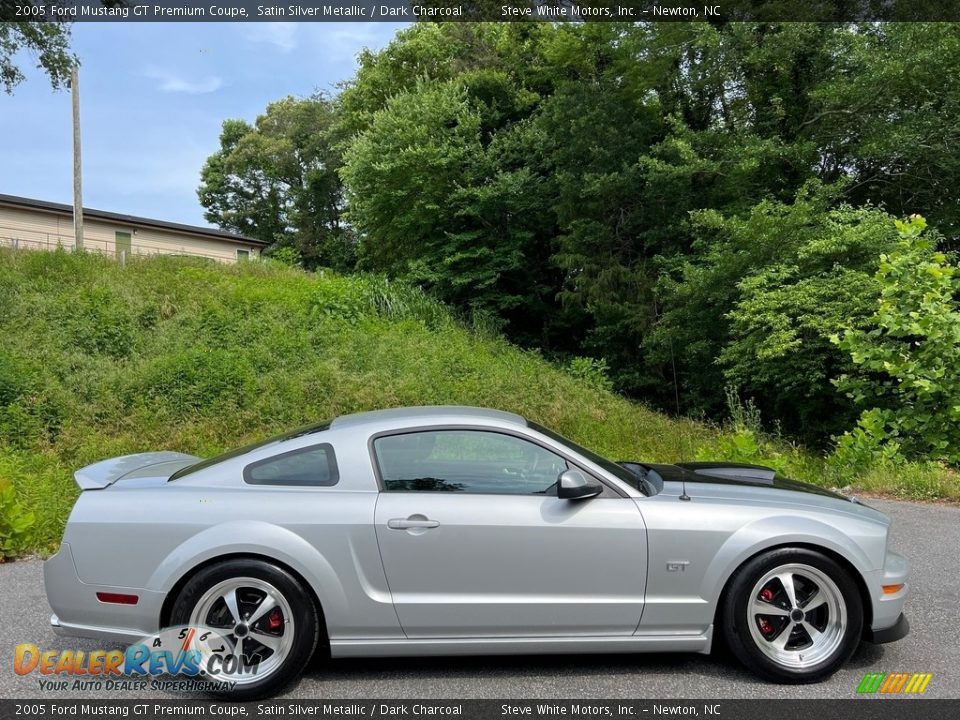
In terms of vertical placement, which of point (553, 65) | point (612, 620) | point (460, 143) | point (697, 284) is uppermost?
point (553, 65)

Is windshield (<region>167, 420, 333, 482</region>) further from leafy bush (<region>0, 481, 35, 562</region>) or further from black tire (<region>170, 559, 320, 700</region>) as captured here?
leafy bush (<region>0, 481, 35, 562</region>)

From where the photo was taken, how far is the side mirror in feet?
11.3

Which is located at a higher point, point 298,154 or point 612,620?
point 298,154

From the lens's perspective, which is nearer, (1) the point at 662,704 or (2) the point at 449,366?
(1) the point at 662,704

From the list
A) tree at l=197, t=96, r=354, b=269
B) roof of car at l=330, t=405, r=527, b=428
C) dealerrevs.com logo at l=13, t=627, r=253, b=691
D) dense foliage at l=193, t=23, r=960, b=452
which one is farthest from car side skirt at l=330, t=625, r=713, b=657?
tree at l=197, t=96, r=354, b=269

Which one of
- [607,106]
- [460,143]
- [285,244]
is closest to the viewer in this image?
[607,106]

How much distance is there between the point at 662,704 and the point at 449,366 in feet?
41.0

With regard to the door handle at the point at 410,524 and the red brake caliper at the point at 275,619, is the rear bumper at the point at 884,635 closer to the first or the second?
the door handle at the point at 410,524

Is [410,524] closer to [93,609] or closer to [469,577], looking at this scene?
[469,577]

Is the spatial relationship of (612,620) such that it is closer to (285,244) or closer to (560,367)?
(560,367)

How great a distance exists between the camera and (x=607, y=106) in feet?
62.4

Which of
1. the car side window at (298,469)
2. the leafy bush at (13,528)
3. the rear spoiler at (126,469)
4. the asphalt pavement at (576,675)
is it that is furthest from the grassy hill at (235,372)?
the car side window at (298,469)

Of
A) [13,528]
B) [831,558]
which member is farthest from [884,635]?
[13,528]

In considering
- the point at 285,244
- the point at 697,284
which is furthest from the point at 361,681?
the point at 285,244
